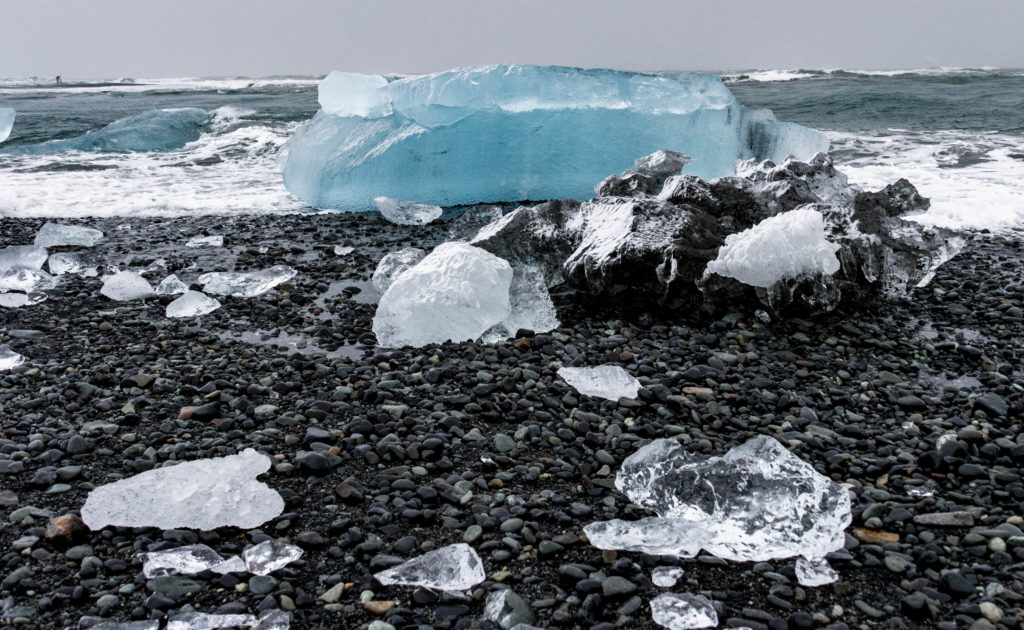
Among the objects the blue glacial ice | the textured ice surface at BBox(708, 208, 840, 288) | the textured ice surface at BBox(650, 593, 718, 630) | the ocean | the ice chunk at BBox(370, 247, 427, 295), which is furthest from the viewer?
the ocean

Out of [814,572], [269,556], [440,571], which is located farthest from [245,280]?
[814,572]

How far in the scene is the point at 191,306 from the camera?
15.2ft

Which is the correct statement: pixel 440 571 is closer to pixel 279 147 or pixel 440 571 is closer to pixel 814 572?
pixel 814 572

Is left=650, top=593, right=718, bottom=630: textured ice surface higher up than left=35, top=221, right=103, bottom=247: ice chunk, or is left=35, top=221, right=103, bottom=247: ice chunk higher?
left=35, top=221, right=103, bottom=247: ice chunk

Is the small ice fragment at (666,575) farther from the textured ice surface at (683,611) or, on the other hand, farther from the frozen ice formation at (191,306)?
the frozen ice formation at (191,306)

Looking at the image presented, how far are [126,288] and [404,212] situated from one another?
2.95m

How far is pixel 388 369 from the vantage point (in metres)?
3.71

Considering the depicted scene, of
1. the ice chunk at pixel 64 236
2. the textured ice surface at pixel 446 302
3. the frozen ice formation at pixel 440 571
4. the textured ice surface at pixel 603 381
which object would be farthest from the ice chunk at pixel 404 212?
the frozen ice formation at pixel 440 571

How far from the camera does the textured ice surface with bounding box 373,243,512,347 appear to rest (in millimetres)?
4074

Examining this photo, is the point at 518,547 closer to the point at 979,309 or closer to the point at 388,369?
the point at 388,369

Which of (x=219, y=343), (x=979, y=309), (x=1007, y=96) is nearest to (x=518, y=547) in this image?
(x=219, y=343)

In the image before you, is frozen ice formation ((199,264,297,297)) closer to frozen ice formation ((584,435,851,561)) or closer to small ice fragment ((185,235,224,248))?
small ice fragment ((185,235,224,248))

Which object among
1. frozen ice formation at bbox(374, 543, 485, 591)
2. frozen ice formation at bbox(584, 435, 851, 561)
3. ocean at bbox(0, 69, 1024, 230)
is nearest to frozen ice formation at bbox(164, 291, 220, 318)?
frozen ice formation at bbox(374, 543, 485, 591)

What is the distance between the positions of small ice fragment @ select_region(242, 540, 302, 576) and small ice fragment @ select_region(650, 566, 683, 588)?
1.14 meters
